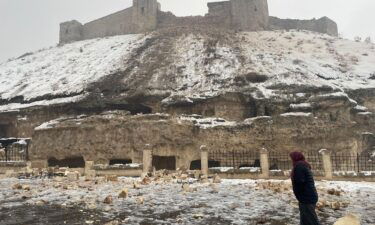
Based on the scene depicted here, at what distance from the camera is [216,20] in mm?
48750

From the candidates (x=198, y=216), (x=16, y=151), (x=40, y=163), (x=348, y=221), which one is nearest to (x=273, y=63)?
(x=40, y=163)

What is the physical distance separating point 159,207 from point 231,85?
2144 centimetres

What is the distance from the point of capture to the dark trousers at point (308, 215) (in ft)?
23.7

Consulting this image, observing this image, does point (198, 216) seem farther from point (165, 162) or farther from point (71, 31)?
point (71, 31)

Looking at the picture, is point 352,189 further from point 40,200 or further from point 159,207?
point 40,200

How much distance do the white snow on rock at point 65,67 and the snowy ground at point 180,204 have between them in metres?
21.3

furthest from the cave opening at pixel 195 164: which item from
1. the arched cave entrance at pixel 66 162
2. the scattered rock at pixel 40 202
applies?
the scattered rock at pixel 40 202

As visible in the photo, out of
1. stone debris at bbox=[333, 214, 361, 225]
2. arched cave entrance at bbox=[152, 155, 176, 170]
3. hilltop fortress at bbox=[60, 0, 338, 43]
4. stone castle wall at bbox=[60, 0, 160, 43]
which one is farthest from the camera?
stone castle wall at bbox=[60, 0, 160, 43]

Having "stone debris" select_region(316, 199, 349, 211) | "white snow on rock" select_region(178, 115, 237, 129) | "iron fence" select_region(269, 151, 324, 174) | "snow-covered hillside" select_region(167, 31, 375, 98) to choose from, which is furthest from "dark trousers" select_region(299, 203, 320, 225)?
"snow-covered hillside" select_region(167, 31, 375, 98)

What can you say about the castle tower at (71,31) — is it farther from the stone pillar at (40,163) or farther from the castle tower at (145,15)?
the stone pillar at (40,163)

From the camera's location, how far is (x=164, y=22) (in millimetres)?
Answer: 49969

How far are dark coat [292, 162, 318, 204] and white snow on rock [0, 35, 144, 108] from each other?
2759 cm

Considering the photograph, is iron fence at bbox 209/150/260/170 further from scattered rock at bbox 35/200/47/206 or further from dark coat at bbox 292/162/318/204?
dark coat at bbox 292/162/318/204

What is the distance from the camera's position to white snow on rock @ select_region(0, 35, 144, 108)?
35.1 metres
